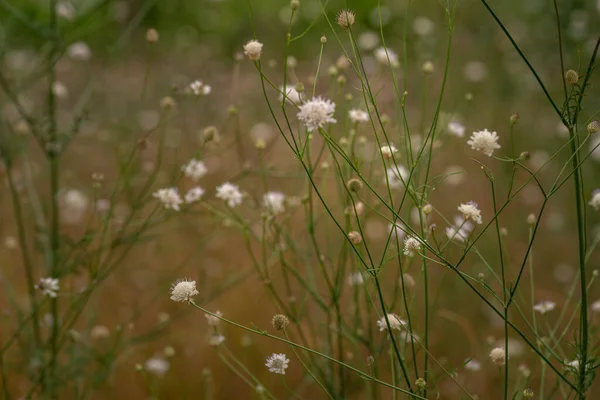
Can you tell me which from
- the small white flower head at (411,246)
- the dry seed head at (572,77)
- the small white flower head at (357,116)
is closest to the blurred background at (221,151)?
the dry seed head at (572,77)

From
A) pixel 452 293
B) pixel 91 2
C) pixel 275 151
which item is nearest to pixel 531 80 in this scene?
pixel 275 151

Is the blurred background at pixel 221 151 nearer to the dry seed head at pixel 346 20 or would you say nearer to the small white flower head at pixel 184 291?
the dry seed head at pixel 346 20

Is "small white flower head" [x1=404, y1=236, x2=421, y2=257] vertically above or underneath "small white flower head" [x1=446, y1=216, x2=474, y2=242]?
underneath

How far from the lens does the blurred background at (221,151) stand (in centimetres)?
162

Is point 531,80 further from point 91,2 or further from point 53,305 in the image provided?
point 53,305

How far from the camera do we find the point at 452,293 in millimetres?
2029

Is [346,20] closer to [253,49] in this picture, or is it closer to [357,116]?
[253,49]

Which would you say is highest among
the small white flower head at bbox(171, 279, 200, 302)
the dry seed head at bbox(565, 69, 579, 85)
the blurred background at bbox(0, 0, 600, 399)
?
the blurred background at bbox(0, 0, 600, 399)

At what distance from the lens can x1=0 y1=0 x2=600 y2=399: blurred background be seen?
63.9 inches

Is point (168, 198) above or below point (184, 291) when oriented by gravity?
above

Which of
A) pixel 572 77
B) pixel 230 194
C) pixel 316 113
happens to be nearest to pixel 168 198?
pixel 230 194

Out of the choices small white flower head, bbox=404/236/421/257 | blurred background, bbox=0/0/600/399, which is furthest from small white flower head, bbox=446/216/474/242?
blurred background, bbox=0/0/600/399

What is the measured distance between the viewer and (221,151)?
1899 mm

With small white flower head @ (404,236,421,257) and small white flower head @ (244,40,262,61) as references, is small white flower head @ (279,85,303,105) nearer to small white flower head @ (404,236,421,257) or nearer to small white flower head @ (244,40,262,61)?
small white flower head @ (244,40,262,61)
